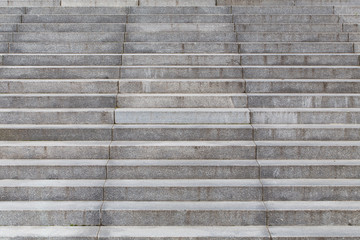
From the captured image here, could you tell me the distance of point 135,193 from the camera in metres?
4.45

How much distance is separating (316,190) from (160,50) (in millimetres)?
3872

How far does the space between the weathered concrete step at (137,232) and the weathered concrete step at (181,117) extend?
1.73 m

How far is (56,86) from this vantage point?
5.87 m

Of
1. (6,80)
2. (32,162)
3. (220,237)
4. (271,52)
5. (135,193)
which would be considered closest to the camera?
(220,237)

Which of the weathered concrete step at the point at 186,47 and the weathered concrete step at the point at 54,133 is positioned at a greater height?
the weathered concrete step at the point at 186,47

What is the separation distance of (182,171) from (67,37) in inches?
159

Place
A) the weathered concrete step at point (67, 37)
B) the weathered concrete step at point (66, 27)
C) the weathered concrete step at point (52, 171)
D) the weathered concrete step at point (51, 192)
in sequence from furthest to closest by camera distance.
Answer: the weathered concrete step at point (66, 27) < the weathered concrete step at point (67, 37) < the weathered concrete step at point (52, 171) < the weathered concrete step at point (51, 192)

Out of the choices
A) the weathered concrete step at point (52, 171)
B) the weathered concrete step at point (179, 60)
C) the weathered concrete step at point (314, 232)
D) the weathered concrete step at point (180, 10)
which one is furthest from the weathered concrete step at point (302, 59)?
the weathered concrete step at point (52, 171)

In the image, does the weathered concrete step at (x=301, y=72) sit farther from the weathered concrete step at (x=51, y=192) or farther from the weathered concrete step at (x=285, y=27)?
the weathered concrete step at (x=51, y=192)

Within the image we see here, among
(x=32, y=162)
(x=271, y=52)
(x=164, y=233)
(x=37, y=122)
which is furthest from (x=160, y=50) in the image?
(x=164, y=233)

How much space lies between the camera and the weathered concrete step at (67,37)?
698cm

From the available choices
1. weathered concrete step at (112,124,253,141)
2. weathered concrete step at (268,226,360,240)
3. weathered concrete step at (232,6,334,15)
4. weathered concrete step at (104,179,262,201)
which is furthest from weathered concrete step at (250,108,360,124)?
weathered concrete step at (232,6,334,15)

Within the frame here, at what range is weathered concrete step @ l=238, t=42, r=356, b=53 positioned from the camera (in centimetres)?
674

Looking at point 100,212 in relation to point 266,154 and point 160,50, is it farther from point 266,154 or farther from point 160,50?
point 160,50
